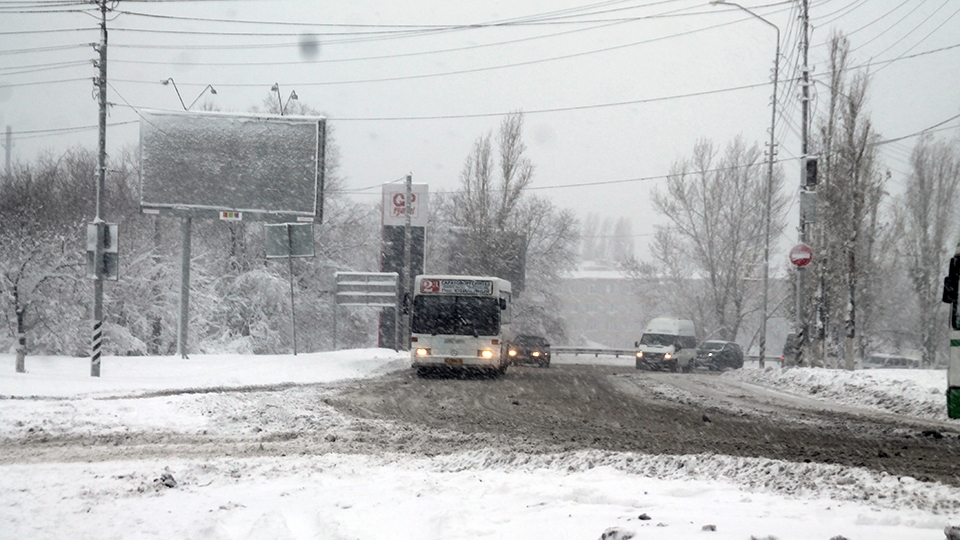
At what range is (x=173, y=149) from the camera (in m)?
26.6

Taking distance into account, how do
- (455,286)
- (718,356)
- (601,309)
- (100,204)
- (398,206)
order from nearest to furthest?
(100,204)
(455,286)
(398,206)
(718,356)
(601,309)

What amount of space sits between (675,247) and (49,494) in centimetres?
4944

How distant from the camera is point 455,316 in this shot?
2394 cm

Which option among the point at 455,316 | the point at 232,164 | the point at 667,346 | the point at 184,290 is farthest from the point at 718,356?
the point at 184,290

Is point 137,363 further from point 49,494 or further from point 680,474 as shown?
point 680,474

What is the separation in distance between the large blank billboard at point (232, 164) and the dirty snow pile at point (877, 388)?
16262mm

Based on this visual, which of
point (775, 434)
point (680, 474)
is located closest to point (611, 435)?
point (775, 434)

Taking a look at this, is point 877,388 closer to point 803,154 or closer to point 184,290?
point 803,154

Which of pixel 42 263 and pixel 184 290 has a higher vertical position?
pixel 42 263

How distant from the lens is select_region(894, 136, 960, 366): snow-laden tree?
45.0 metres

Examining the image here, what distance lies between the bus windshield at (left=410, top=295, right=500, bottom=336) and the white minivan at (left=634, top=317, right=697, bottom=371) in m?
14.6

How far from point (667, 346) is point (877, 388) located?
62.5 ft

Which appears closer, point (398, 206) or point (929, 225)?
point (398, 206)

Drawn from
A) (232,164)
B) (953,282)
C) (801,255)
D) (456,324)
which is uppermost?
(232,164)
